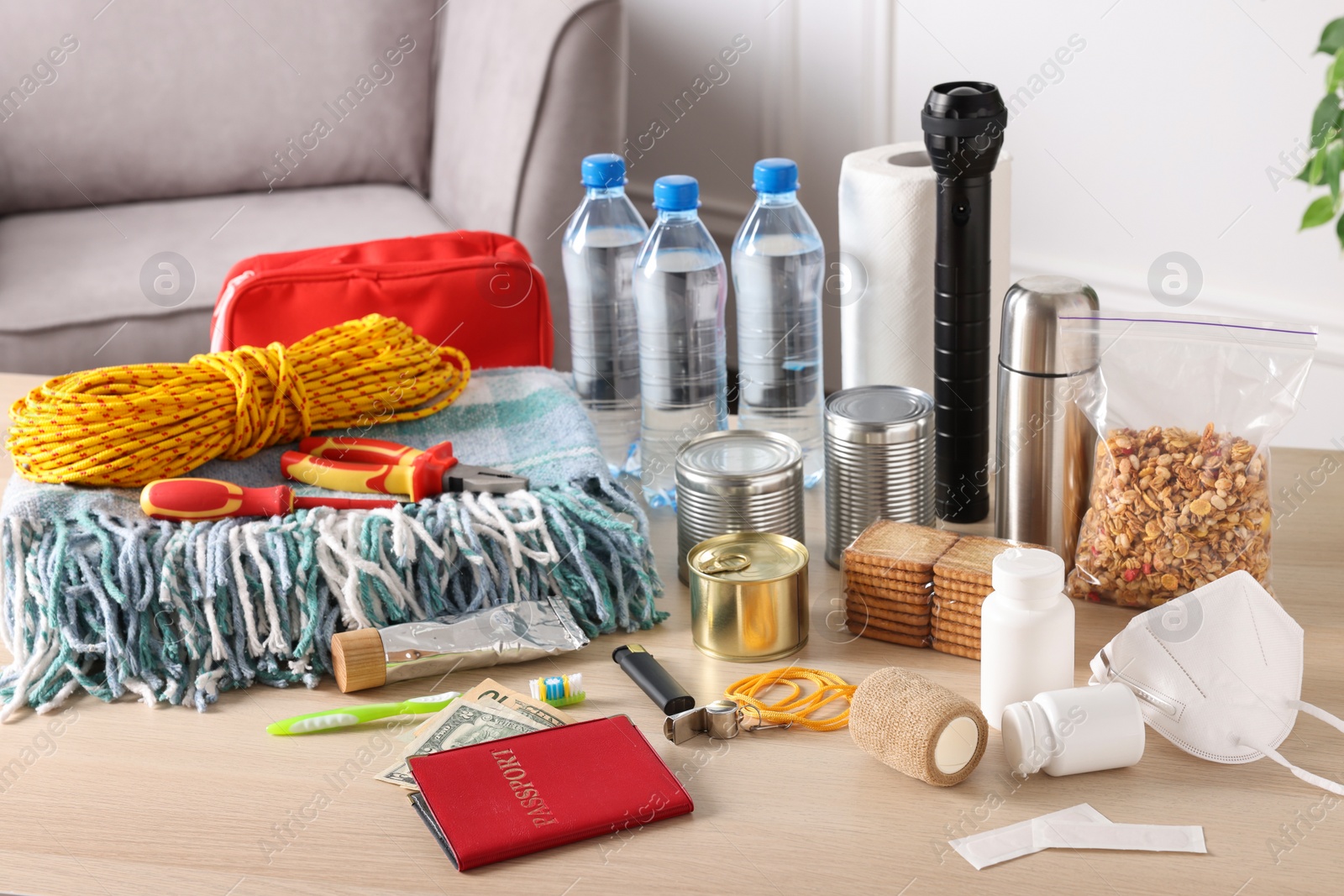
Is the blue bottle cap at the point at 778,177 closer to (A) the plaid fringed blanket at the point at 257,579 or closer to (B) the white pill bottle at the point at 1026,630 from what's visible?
(A) the plaid fringed blanket at the point at 257,579

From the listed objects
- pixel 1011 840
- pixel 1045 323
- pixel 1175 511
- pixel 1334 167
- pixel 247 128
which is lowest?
pixel 1011 840

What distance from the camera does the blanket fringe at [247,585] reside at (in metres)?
0.79

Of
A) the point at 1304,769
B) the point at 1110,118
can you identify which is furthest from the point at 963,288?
the point at 1110,118

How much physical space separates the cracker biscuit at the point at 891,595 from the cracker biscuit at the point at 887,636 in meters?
0.02

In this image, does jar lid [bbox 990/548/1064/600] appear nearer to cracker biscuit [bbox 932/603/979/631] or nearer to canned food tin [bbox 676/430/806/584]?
cracker biscuit [bbox 932/603/979/631]

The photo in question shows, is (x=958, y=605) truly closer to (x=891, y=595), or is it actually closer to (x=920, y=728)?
(x=891, y=595)

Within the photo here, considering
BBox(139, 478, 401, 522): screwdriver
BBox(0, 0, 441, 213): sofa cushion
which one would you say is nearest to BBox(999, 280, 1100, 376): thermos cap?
BBox(139, 478, 401, 522): screwdriver

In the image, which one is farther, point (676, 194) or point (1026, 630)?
point (676, 194)

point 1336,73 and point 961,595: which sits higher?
point 1336,73

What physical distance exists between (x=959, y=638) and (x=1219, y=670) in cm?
16

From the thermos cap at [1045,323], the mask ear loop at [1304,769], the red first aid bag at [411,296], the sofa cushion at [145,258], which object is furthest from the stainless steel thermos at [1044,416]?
the sofa cushion at [145,258]

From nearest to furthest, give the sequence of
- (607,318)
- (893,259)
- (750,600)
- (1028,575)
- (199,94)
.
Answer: (1028,575) < (750,600) < (893,259) < (607,318) < (199,94)

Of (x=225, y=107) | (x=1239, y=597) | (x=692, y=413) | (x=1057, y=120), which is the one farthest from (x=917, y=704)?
(x=225, y=107)

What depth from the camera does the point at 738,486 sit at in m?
0.88
